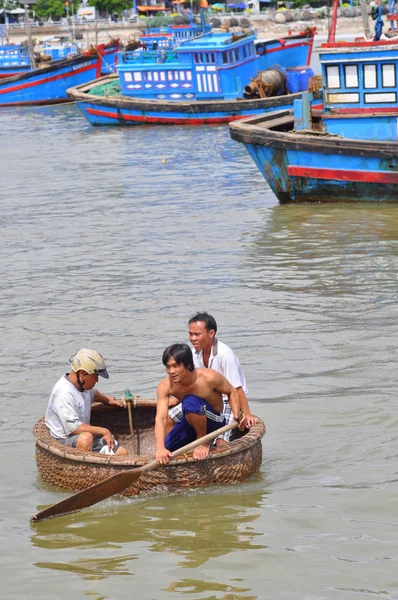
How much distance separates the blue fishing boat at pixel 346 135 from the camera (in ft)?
53.4

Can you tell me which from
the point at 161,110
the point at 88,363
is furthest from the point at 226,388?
the point at 161,110

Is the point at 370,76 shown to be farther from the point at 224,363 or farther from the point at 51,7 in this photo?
the point at 51,7

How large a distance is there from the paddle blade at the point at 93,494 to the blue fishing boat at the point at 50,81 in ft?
116

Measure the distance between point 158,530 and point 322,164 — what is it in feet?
37.0

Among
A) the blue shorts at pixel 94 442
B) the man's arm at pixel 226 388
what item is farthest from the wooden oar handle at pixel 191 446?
the blue shorts at pixel 94 442

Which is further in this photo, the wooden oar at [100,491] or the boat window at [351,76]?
the boat window at [351,76]

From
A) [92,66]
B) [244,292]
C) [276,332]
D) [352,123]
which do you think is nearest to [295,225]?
[352,123]

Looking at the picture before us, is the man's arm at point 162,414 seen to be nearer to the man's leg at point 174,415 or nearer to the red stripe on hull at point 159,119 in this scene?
the man's leg at point 174,415

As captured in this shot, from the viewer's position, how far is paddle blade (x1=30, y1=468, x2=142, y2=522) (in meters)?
6.46

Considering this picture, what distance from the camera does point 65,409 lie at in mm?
7043

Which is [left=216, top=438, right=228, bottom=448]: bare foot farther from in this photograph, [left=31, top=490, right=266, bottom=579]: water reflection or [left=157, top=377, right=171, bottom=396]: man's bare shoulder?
[left=157, top=377, right=171, bottom=396]: man's bare shoulder

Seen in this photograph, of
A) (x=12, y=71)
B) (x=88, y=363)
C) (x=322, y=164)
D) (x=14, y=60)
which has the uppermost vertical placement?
(x=14, y=60)

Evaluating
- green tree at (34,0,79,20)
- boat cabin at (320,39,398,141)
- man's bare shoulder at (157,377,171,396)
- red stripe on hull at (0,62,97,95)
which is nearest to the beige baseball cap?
man's bare shoulder at (157,377,171,396)

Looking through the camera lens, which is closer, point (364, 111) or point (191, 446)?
point (191, 446)
